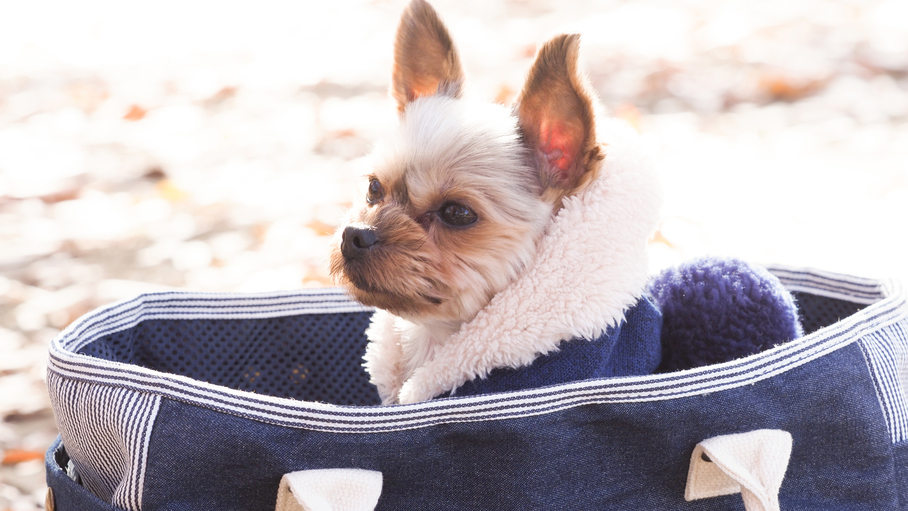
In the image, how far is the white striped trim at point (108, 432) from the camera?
1227 millimetres

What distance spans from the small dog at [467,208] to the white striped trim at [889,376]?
0.45 m

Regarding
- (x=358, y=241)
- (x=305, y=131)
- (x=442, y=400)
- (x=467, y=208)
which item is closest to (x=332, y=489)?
(x=442, y=400)

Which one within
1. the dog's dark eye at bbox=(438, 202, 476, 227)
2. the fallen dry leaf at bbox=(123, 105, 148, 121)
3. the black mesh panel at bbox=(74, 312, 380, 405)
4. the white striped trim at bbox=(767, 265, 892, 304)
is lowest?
the fallen dry leaf at bbox=(123, 105, 148, 121)

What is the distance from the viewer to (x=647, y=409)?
1323 mm

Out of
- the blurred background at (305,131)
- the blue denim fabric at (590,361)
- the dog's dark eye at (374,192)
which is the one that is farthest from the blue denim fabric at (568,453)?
the blurred background at (305,131)

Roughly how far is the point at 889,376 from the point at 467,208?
0.84m

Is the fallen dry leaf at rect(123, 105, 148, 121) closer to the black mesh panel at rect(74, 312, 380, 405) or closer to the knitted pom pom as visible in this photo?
the black mesh panel at rect(74, 312, 380, 405)

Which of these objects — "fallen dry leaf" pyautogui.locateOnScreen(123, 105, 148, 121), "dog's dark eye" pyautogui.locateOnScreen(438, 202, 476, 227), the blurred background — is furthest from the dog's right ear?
"fallen dry leaf" pyautogui.locateOnScreen(123, 105, 148, 121)

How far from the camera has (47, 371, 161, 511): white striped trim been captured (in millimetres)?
1227

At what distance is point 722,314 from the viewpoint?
163 centimetres

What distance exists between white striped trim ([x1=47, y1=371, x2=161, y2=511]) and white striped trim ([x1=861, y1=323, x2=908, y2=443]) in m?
1.24

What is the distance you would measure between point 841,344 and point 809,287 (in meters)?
0.48

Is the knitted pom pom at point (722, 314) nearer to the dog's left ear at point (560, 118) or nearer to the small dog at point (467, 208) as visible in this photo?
the small dog at point (467, 208)

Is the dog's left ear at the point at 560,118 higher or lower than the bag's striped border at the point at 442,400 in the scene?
higher
